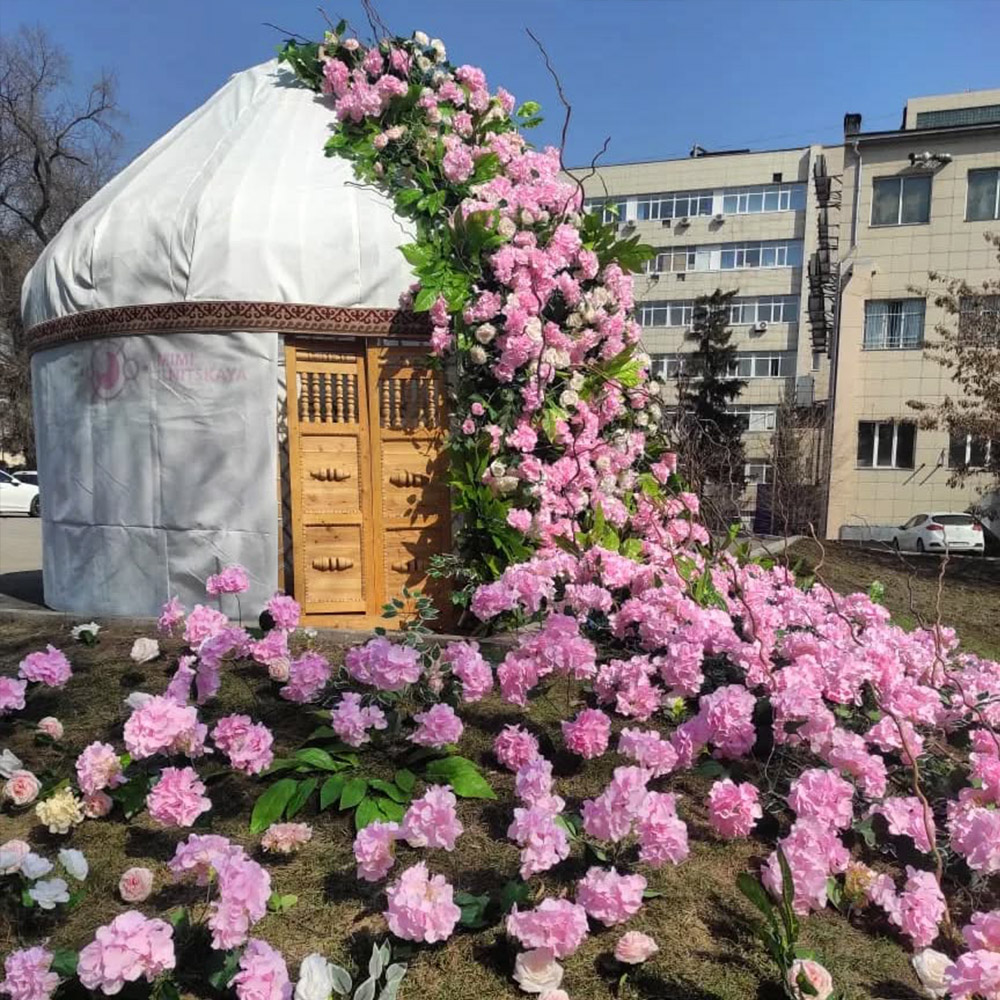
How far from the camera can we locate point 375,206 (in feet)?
17.8

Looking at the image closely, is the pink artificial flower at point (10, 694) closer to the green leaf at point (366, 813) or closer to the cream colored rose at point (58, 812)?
the cream colored rose at point (58, 812)

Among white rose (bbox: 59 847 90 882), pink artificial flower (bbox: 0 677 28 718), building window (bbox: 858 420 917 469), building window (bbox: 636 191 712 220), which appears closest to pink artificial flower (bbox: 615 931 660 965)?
white rose (bbox: 59 847 90 882)

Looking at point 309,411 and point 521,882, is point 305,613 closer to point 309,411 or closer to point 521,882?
point 309,411

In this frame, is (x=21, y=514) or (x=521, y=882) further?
(x=21, y=514)

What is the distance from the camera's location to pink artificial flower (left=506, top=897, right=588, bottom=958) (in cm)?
182

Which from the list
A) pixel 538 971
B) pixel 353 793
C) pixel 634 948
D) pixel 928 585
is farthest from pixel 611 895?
pixel 928 585

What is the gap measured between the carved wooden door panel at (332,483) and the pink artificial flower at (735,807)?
11.4ft

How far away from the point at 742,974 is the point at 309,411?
421 cm

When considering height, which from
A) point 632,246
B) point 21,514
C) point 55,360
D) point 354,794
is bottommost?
point 21,514

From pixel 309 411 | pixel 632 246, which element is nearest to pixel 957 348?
pixel 632 246

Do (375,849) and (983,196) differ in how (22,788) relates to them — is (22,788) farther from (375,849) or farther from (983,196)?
(983,196)

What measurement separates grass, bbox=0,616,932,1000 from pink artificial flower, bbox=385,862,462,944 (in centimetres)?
15

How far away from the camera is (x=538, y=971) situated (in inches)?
73.0

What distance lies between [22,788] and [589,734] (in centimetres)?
181
